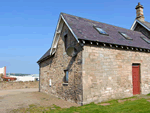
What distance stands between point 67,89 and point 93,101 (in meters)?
2.51

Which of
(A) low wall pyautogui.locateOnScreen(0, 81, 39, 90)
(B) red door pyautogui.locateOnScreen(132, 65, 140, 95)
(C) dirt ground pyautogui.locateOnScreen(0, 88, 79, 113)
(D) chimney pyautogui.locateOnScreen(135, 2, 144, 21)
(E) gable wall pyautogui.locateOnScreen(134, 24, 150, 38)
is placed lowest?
(A) low wall pyautogui.locateOnScreen(0, 81, 39, 90)

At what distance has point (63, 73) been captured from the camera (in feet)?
40.1

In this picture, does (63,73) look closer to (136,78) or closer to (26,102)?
(26,102)

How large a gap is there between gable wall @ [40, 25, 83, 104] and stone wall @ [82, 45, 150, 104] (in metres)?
0.52

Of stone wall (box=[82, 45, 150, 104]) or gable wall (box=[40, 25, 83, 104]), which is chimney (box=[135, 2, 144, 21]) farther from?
gable wall (box=[40, 25, 83, 104])

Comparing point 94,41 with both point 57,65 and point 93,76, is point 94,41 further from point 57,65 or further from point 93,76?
point 57,65

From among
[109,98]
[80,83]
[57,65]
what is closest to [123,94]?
[109,98]

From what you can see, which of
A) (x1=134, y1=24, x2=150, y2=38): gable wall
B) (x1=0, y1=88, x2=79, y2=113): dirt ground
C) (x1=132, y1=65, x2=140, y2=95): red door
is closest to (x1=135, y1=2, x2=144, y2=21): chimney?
(x1=134, y1=24, x2=150, y2=38): gable wall

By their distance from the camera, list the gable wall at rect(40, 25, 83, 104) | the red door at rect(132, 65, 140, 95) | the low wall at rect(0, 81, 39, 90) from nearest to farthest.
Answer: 1. the gable wall at rect(40, 25, 83, 104)
2. the red door at rect(132, 65, 140, 95)
3. the low wall at rect(0, 81, 39, 90)

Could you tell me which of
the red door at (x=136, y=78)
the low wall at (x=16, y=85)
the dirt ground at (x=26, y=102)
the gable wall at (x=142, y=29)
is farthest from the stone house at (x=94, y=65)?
the low wall at (x=16, y=85)

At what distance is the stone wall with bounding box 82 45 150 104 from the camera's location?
31.5 feet

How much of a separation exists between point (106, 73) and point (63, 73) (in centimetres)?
368

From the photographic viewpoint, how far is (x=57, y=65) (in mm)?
13484

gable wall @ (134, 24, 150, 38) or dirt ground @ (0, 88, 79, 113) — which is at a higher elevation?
gable wall @ (134, 24, 150, 38)
